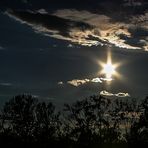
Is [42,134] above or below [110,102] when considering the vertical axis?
below

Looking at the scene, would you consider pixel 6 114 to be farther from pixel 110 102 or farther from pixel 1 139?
pixel 110 102

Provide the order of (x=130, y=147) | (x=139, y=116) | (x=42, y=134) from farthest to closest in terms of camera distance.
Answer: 1. (x=42, y=134)
2. (x=139, y=116)
3. (x=130, y=147)

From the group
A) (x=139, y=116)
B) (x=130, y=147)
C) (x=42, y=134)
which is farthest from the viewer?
(x=42, y=134)

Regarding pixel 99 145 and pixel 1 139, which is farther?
pixel 99 145

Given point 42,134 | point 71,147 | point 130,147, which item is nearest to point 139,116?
point 130,147

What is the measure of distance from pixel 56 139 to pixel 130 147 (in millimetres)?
18181

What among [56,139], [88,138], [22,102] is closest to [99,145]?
[88,138]

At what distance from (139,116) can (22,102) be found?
22179 mm

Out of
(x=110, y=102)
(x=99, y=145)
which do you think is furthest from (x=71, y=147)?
(x=110, y=102)

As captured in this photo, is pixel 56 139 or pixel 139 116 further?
pixel 56 139

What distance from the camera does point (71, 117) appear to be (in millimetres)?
88875

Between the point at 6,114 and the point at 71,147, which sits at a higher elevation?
the point at 6,114

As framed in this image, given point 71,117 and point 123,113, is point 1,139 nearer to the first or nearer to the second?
point 71,117

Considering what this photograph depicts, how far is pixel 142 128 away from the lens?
85.6 meters
